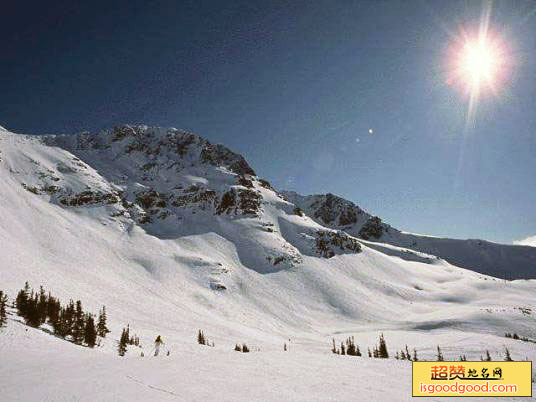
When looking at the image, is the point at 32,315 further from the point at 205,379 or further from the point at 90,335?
the point at 205,379

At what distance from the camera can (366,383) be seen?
492 inches

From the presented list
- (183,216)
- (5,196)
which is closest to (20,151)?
(5,196)

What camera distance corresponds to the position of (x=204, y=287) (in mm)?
82188

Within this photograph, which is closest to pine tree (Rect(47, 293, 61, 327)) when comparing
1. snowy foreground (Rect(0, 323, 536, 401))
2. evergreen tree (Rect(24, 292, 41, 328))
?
evergreen tree (Rect(24, 292, 41, 328))

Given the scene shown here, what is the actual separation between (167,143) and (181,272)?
122 metres

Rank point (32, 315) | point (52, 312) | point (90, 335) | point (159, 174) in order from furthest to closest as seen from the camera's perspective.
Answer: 1. point (159, 174)
2. point (52, 312)
3. point (32, 315)
4. point (90, 335)

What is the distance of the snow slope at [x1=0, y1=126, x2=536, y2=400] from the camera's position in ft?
41.4

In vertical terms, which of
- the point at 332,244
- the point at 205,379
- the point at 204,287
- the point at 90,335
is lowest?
the point at 205,379

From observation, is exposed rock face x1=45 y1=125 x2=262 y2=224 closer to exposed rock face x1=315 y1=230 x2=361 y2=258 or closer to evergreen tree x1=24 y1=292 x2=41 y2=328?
exposed rock face x1=315 y1=230 x2=361 y2=258

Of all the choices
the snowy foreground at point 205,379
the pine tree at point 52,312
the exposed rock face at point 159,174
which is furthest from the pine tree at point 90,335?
the exposed rock face at point 159,174

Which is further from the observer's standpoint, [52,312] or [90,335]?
[52,312]

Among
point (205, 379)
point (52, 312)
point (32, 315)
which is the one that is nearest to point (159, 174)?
point (52, 312)

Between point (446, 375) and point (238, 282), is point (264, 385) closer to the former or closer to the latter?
point (446, 375)

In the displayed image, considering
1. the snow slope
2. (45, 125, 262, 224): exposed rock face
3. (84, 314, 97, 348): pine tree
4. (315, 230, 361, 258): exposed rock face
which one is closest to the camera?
the snow slope
